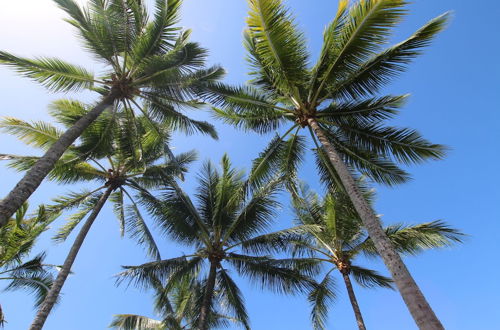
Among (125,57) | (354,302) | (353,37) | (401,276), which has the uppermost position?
(125,57)

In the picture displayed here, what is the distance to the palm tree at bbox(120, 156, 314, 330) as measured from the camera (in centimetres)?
1193

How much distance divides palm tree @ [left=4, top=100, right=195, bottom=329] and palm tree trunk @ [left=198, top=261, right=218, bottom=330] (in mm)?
2156

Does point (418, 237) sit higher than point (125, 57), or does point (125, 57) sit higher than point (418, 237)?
point (125, 57)

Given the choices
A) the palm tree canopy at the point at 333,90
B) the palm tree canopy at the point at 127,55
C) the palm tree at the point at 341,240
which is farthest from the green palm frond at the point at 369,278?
the palm tree canopy at the point at 127,55

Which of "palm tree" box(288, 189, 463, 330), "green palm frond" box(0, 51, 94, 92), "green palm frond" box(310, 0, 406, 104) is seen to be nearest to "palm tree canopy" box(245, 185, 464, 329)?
"palm tree" box(288, 189, 463, 330)

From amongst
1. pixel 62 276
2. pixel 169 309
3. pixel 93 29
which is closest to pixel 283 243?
pixel 169 309

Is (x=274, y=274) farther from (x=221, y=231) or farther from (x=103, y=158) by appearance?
(x=103, y=158)

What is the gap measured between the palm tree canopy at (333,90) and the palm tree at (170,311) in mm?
5390

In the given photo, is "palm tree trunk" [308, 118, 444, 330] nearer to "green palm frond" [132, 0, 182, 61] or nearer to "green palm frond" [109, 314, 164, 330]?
"green palm frond" [132, 0, 182, 61]

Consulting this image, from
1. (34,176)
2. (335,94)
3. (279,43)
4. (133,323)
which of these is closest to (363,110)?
(335,94)

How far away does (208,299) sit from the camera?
36.9 ft

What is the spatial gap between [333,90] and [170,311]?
377 inches

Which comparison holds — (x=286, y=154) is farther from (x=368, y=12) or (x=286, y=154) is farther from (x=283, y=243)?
(x=368, y=12)

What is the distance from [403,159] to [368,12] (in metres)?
4.43
